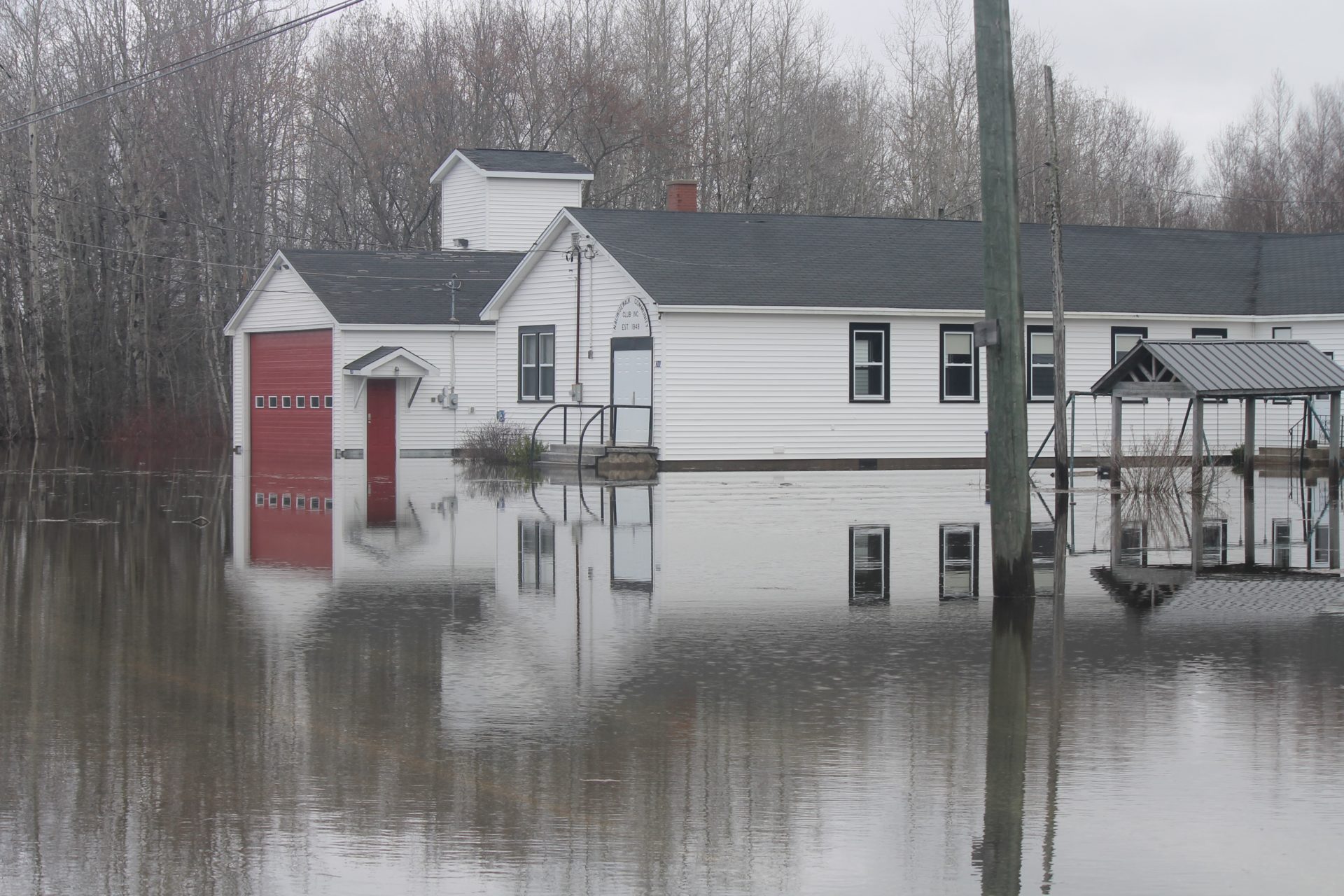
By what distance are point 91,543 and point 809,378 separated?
783 inches

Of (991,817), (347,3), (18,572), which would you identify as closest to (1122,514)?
(347,3)

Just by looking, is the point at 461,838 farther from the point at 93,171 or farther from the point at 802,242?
the point at 93,171

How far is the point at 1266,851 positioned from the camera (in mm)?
6578

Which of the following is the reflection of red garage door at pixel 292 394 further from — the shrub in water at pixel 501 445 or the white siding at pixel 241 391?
the shrub in water at pixel 501 445

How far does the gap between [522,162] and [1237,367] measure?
89.1ft

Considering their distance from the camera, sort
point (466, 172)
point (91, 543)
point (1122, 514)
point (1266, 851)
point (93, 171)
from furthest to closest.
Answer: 1. point (93, 171)
2. point (466, 172)
3. point (1122, 514)
4. point (91, 543)
5. point (1266, 851)

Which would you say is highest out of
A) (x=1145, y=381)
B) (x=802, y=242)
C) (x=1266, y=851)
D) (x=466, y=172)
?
(x=466, y=172)

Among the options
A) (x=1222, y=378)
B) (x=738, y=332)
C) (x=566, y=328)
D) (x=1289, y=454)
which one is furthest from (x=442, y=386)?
(x=1222, y=378)

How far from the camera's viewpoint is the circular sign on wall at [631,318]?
3509 cm

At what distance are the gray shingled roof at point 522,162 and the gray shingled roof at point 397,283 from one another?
10.4 ft

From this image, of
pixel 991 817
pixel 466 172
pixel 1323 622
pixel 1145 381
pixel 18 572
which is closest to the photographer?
pixel 991 817

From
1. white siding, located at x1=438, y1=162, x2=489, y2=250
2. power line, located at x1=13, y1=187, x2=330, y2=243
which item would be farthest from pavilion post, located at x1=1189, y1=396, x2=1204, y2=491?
power line, located at x1=13, y1=187, x2=330, y2=243

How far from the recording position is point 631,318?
35594 millimetres

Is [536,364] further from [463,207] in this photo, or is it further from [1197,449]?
[1197,449]
